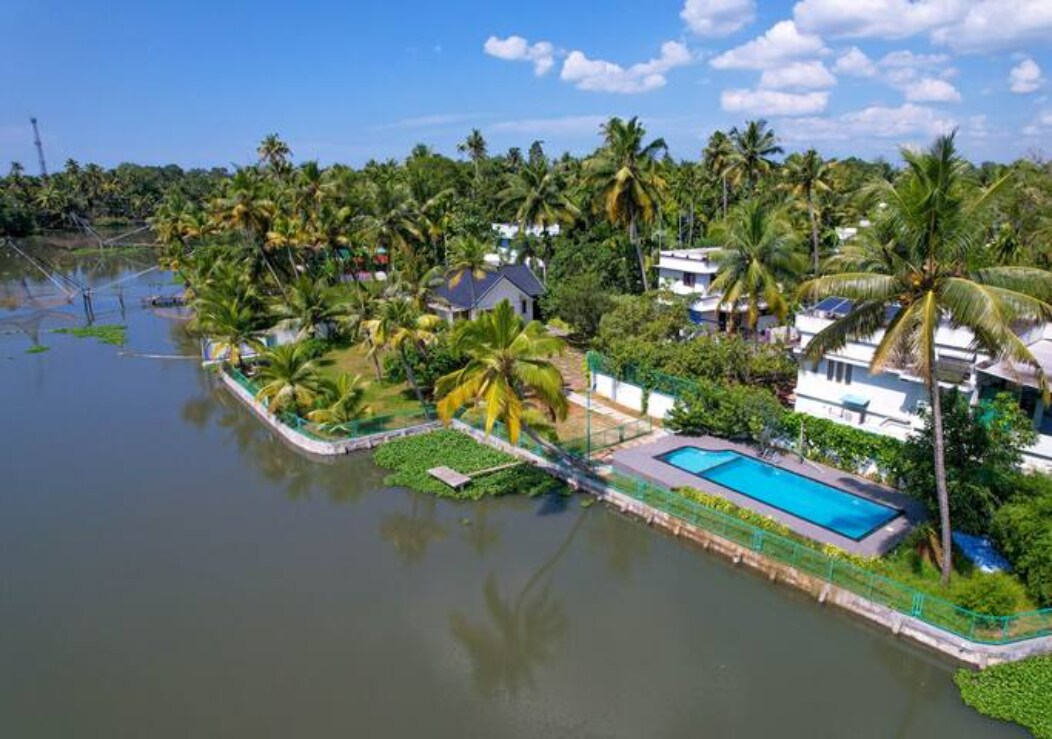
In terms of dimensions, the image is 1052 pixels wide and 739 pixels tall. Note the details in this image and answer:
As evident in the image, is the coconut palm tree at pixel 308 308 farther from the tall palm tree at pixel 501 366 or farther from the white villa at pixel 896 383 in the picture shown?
the white villa at pixel 896 383

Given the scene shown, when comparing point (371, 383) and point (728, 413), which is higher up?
point (728, 413)

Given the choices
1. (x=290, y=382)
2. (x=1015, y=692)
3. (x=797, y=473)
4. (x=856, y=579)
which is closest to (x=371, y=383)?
(x=290, y=382)

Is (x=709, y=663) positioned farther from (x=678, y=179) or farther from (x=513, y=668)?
(x=678, y=179)

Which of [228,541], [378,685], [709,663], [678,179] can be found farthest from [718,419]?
[678,179]

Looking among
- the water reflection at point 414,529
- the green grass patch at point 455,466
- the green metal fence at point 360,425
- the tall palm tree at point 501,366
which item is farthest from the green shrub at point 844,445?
the green metal fence at point 360,425

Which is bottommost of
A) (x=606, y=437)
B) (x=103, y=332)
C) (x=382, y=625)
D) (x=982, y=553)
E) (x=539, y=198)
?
(x=382, y=625)

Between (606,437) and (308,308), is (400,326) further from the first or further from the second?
(308,308)
